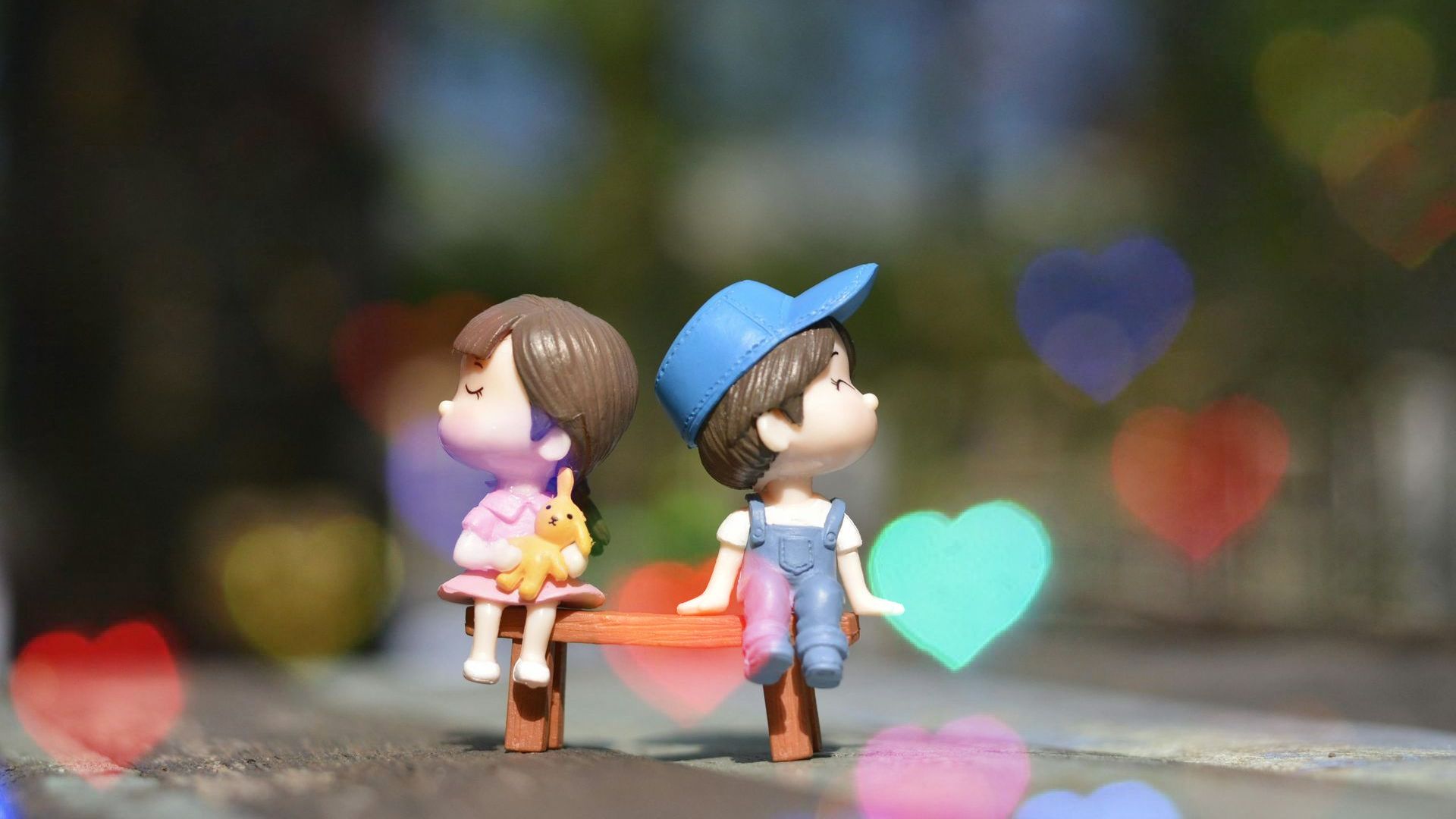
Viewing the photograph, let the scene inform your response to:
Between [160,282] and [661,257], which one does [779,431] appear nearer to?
[160,282]

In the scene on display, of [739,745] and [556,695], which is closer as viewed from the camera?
[556,695]

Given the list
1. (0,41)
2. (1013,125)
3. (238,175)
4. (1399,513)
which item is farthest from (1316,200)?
(0,41)

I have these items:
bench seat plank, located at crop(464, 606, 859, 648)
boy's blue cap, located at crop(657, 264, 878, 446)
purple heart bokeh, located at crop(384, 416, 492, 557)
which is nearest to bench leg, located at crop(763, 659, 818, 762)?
bench seat plank, located at crop(464, 606, 859, 648)

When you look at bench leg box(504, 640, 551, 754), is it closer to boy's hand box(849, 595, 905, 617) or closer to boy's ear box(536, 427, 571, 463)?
boy's ear box(536, 427, 571, 463)

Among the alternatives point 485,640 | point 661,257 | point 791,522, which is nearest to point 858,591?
point 791,522

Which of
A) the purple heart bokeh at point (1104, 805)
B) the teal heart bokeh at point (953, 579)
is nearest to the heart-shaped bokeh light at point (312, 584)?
the teal heart bokeh at point (953, 579)
